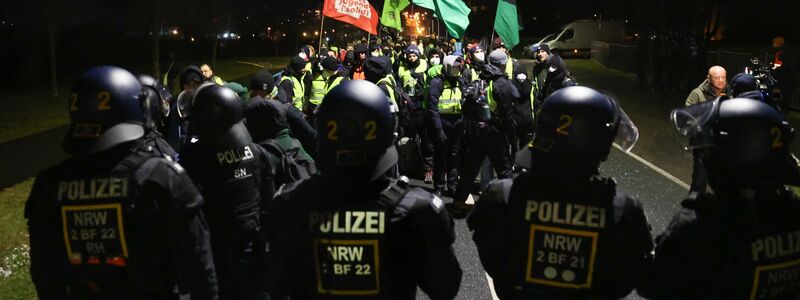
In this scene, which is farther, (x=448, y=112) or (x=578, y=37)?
(x=578, y=37)

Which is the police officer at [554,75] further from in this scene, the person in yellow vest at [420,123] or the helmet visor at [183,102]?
the helmet visor at [183,102]

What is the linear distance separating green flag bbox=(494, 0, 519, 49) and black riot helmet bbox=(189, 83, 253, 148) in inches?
275

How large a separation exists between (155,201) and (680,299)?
227 centimetres

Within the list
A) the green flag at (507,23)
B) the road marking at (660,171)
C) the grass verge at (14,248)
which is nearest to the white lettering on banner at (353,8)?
the green flag at (507,23)

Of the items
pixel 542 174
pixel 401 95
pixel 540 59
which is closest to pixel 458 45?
pixel 540 59

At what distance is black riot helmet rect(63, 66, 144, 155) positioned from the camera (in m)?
3.16

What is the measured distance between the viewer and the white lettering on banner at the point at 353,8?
1347 centimetres

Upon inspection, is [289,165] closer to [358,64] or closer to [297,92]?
[297,92]

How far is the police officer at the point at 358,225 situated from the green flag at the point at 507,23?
26.2ft

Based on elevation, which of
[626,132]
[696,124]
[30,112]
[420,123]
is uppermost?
[696,124]

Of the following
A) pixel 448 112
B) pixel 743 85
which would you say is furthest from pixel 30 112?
pixel 743 85

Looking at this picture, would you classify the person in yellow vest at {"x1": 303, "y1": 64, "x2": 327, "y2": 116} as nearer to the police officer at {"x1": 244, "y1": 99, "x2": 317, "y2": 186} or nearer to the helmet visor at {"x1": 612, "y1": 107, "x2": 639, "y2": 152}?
the police officer at {"x1": 244, "y1": 99, "x2": 317, "y2": 186}

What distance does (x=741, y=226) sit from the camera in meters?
2.87

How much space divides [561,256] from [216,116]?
234cm
